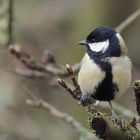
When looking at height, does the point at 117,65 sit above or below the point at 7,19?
below

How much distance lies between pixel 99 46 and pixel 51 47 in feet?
9.52

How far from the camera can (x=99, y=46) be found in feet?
8.43

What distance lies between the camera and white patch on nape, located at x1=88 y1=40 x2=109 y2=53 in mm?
2553

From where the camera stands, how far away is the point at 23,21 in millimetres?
5309

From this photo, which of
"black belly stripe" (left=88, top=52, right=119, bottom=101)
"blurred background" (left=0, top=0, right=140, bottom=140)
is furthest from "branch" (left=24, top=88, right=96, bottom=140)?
"blurred background" (left=0, top=0, right=140, bottom=140)

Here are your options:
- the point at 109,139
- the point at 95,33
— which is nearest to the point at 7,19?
the point at 95,33

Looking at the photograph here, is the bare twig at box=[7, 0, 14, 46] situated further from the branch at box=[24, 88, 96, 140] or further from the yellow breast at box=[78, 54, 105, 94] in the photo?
the yellow breast at box=[78, 54, 105, 94]

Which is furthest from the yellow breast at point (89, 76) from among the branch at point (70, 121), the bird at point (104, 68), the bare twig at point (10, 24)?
the bare twig at point (10, 24)

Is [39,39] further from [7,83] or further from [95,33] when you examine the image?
[95,33]

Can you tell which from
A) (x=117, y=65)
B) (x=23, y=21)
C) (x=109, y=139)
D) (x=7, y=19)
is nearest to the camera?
(x=109, y=139)

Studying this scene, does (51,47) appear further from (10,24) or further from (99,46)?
(99,46)

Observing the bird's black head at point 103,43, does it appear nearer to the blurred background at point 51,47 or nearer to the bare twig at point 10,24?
the bare twig at point 10,24

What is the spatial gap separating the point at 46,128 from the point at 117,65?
2.17m

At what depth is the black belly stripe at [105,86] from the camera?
2498 millimetres
